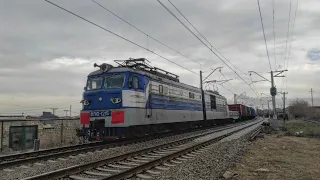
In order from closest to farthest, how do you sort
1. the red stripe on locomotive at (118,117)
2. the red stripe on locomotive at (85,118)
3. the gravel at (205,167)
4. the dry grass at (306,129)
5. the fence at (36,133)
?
the gravel at (205,167) < the fence at (36,133) < the red stripe on locomotive at (118,117) < the red stripe on locomotive at (85,118) < the dry grass at (306,129)

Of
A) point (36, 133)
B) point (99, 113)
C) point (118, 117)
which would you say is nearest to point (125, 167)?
point (118, 117)

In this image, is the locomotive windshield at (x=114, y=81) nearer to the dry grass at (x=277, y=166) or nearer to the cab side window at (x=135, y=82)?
the cab side window at (x=135, y=82)

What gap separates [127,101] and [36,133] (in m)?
4.51

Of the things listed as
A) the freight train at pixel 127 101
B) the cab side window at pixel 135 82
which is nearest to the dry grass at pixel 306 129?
the freight train at pixel 127 101

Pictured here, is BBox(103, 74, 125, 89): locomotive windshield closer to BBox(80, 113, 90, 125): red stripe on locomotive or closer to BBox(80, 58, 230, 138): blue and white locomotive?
BBox(80, 58, 230, 138): blue and white locomotive

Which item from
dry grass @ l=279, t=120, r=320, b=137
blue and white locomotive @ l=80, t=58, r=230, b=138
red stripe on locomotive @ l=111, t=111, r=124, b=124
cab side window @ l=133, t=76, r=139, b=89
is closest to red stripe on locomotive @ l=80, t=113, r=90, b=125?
blue and white locomotive @ l=80, t=58, r=230, b=138

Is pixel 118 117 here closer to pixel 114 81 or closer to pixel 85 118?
pixel 85 118

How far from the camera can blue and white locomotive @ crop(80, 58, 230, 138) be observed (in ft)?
51.6

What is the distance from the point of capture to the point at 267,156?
513 inches

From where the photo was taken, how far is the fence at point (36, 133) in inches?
576

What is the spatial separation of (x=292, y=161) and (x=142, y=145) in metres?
6.46

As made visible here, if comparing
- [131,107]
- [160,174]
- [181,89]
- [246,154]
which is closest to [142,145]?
[131,107]

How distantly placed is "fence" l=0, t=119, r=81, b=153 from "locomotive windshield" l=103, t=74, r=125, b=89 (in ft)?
11.8

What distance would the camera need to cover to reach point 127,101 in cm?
1585
